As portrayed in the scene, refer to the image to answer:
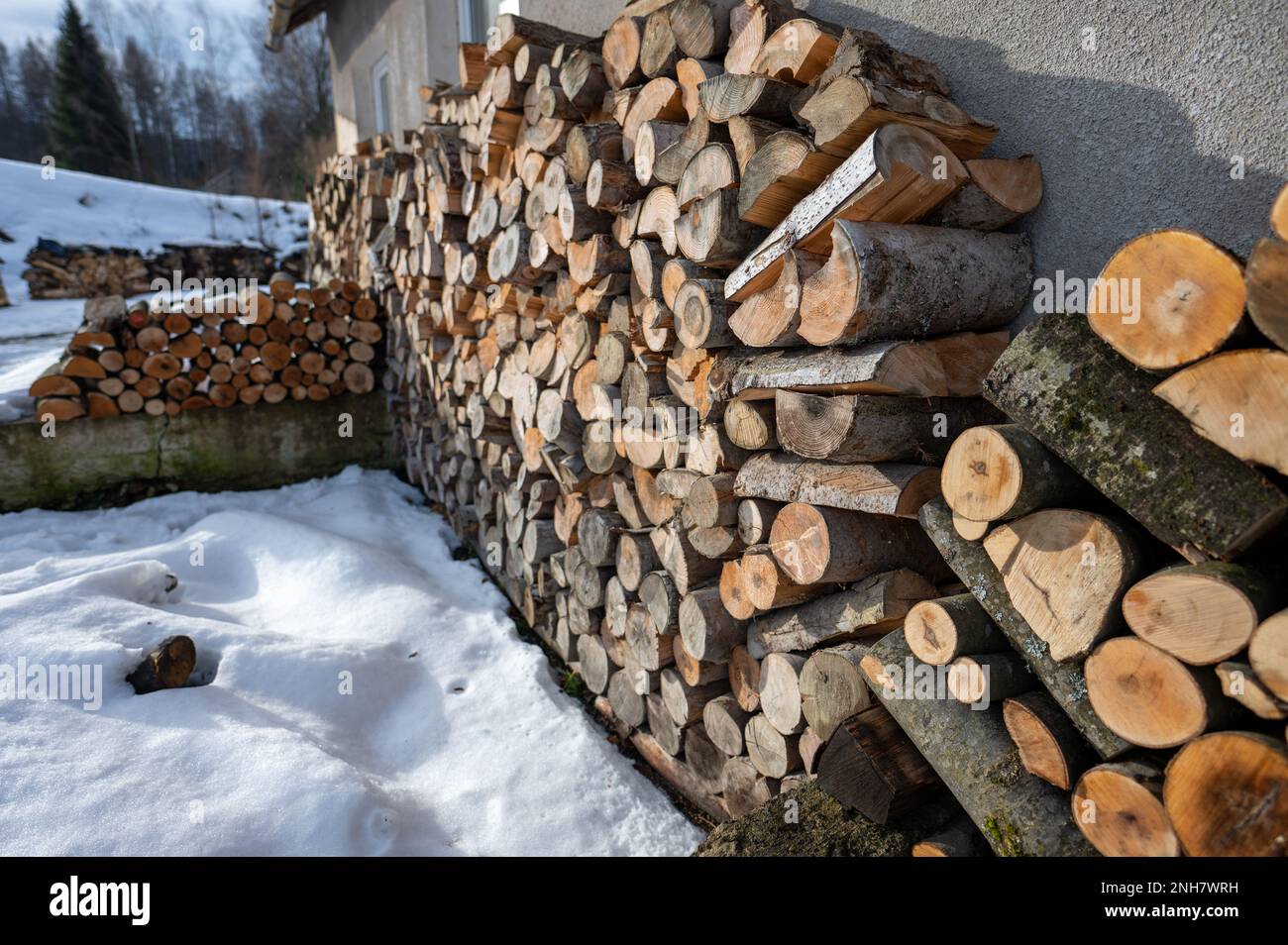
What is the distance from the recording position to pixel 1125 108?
5.14ft

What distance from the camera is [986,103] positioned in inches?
72.1

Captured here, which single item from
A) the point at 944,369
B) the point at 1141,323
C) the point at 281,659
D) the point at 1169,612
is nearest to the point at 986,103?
the point at 944,369

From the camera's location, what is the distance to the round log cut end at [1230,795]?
106cm

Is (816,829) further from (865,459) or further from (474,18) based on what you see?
(474,18)

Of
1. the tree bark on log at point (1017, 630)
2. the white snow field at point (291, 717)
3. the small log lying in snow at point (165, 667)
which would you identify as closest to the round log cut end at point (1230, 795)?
the tree bark on log at point (1017, 630)

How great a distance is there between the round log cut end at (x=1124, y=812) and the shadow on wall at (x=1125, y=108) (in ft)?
3.52

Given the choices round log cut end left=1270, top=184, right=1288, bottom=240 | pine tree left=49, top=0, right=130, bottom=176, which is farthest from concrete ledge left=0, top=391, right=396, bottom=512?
pine tree left=49, top=0, right=130, bottom=176

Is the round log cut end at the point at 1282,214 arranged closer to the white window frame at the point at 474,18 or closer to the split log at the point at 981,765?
the split log at the point at 981,765

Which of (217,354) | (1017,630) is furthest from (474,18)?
(1017,630)

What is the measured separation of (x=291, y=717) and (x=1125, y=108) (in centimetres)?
316

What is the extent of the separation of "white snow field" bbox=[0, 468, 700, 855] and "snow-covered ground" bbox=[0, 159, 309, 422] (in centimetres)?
746
